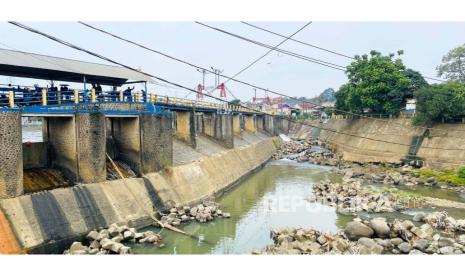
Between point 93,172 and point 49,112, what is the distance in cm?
366

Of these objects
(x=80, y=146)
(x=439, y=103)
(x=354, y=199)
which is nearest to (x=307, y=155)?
(x=439, y=103)

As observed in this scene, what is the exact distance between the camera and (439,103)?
3747 centimetres

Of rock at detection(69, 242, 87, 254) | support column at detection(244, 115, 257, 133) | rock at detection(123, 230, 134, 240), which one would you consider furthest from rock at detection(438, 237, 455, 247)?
support column at detection(244, 115, 257, 133)

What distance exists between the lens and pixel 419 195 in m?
27.1

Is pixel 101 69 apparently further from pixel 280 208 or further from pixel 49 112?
pixel 280 208

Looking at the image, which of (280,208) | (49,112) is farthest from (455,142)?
(49,112)

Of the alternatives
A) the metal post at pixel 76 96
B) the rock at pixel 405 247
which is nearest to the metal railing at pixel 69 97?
the metal post at pixel 76 96

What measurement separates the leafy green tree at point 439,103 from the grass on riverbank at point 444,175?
281 inches

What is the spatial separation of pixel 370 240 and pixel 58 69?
19.0 meters

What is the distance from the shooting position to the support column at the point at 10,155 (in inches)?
592

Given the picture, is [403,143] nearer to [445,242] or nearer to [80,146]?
[445,242]

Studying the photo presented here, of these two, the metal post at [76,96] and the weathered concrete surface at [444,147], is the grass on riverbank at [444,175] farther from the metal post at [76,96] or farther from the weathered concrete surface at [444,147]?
the metal post at [76,96]

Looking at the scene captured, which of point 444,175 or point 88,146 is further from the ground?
point 88,146

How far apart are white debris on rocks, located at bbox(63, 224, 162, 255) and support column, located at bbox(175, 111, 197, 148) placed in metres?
17.0
